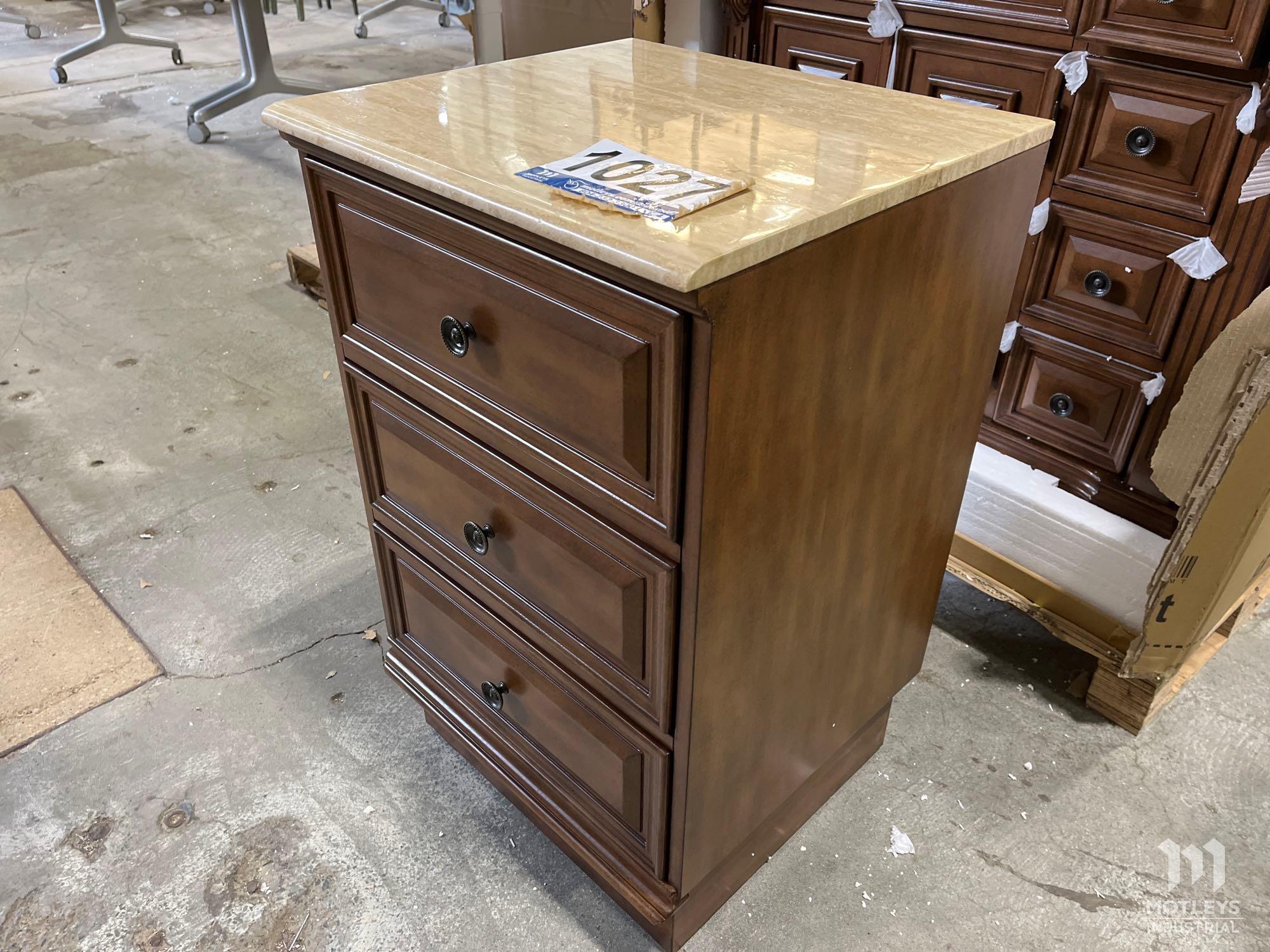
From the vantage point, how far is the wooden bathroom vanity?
29.3 inches

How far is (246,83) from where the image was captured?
4.08 metres

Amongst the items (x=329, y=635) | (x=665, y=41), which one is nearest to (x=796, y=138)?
(x=665, y=41)

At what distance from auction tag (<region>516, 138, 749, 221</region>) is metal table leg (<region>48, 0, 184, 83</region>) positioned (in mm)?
5061

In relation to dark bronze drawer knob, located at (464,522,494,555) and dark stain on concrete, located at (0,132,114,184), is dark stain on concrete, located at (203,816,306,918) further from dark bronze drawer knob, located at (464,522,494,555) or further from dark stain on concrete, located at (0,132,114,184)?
dark stain on concrete, located at (0,132,114,184)

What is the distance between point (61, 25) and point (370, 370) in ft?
21.2

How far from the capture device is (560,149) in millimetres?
864

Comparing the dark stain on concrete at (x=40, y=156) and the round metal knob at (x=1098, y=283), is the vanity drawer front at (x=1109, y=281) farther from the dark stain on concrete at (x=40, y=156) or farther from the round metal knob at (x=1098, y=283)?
the dark stain on concrete at (x=40, y=156)

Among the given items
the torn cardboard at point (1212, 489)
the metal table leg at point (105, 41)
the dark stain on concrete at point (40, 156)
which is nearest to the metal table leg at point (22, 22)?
the metal table leg at point (105, 41)

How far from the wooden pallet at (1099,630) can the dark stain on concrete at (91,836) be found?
1.39m

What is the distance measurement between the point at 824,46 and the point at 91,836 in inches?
67.3

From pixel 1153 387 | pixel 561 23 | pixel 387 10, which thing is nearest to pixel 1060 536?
pixel 1153 387

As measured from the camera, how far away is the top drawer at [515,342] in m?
0.74

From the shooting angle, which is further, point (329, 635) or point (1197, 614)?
point (329, 635)

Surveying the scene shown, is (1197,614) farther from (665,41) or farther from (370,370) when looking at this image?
(665,41)
